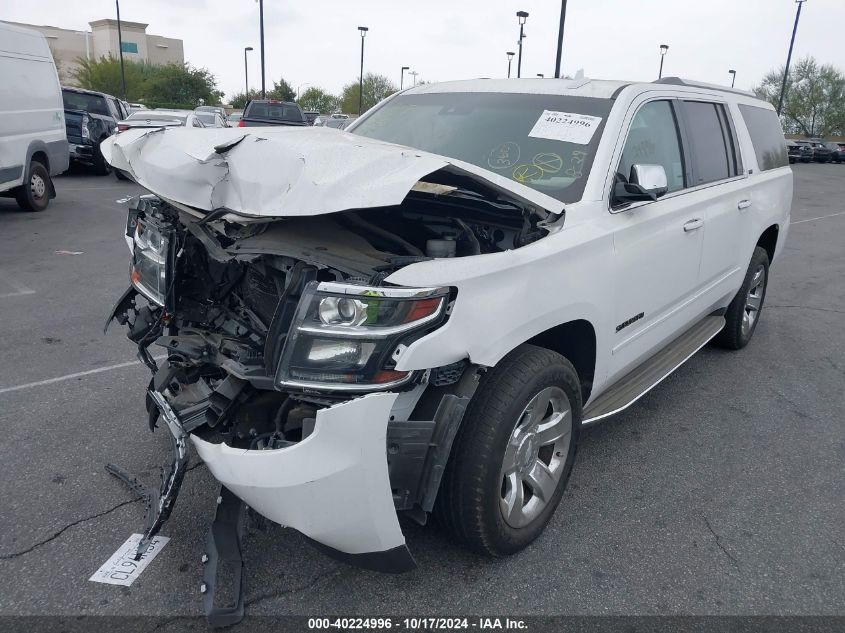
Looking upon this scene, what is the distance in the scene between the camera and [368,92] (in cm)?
8106

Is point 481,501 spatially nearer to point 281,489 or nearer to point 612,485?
point 281,489

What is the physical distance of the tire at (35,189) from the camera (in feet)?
34.9

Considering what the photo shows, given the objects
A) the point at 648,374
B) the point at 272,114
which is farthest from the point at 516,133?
the point at 272,114

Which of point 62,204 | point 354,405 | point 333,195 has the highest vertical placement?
point 333,195

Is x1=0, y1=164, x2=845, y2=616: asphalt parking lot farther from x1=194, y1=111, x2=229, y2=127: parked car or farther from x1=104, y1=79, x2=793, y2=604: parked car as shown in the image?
x1=194, y1=111, x2=229, y2=127: parked car

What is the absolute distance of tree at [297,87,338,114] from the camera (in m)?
79.1

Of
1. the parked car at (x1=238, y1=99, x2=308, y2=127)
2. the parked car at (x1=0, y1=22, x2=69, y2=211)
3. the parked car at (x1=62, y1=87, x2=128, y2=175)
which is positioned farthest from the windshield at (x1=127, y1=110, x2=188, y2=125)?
the parked car at (x1=0, y1=22, x2=69, y2=211)

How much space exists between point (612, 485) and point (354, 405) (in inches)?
72.6

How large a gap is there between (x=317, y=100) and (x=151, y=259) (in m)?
82.0

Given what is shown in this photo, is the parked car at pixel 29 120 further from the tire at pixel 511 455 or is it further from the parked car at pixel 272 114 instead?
the tire at pixel 511 455

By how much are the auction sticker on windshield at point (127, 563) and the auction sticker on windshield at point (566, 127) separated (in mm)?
2550

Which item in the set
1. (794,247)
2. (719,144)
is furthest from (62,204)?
(794,247)

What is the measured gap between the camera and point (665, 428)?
4.08 meters

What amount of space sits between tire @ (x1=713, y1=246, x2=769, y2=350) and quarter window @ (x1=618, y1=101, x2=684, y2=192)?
1.61 metres
